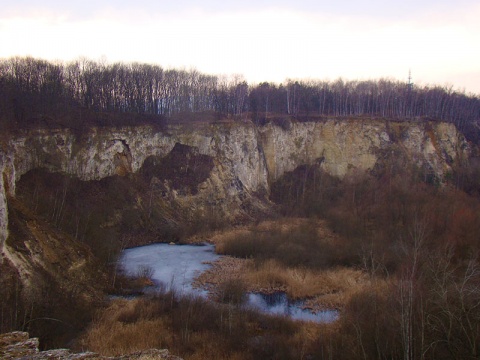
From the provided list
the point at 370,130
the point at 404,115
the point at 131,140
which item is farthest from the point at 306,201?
the point at 404,115

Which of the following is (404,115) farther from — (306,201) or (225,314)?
(225,314)

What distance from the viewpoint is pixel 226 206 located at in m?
42.5

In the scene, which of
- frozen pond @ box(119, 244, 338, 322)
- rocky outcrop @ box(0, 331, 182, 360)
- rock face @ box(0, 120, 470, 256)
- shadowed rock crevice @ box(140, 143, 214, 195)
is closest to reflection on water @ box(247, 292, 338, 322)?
frozen pond @ box(119, 244, 338, 322)

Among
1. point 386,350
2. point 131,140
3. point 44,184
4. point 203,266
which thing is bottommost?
point 203,266

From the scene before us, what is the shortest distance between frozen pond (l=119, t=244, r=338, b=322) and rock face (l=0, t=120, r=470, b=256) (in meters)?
8.63

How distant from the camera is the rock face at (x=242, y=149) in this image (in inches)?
1409

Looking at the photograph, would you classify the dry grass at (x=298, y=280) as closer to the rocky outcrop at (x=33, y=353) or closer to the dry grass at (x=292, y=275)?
the dry grass at (x=292, y=275)

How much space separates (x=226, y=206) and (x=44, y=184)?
1698 cm

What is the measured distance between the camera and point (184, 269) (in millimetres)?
27250

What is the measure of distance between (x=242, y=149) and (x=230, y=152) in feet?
5.19

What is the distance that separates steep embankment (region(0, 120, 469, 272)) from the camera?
35.9 m

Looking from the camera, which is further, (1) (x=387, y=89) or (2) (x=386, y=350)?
(1) (x=387, y=89)

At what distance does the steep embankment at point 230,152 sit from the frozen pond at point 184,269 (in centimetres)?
813

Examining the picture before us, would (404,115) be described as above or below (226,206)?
above
